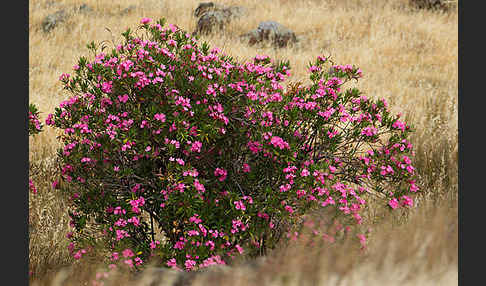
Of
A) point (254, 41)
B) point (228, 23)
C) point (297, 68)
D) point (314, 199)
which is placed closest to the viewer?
point (314, 199)

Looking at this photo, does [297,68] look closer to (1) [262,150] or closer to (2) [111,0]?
(1) [262,150]

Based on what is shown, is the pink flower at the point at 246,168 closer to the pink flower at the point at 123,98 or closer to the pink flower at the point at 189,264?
the pink flower at the point at 189,264

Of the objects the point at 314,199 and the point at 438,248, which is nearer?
the point at 438,248

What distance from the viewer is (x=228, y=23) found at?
14039 millimetres

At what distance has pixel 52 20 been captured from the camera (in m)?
14.5

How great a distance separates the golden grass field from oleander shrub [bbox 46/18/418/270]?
1.68ft

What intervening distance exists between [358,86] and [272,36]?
415 centimetres

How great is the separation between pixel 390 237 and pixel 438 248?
0.86 feet

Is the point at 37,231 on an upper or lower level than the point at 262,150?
lower

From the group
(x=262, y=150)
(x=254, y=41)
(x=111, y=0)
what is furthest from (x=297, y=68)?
(x=111, y=0)

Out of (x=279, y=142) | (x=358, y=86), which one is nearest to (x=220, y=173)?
(x=279, y=142)

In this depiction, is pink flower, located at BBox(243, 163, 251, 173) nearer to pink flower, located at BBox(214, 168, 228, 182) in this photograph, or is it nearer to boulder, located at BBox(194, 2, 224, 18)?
pink flower, located at BBox(214, 168, 228, 182)

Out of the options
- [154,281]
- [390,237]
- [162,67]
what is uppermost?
[162,67]

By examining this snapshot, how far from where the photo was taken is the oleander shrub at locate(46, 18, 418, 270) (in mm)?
3650
